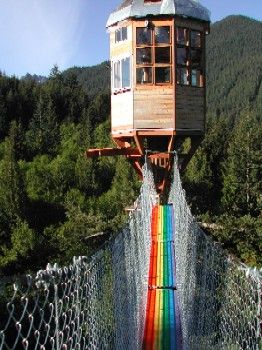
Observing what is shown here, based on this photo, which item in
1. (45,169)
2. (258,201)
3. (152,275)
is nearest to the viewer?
(152,275)

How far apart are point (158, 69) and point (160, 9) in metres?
0.79

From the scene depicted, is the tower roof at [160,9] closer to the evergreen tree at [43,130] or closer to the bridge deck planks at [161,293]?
the bridge deck planks at [161,293]

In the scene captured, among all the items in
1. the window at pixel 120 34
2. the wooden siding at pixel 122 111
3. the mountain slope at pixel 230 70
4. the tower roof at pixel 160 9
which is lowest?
the wooden siding at pixel 122 111

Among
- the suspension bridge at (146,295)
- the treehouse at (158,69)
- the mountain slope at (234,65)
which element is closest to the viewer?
the suspension bridge at (146,295)

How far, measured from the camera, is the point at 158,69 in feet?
25.2

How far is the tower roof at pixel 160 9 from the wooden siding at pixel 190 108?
100 centimetres

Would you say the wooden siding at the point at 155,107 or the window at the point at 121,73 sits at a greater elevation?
the window at the point at 121,73

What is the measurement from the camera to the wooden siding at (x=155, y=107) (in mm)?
7617

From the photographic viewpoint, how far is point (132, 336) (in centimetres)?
398

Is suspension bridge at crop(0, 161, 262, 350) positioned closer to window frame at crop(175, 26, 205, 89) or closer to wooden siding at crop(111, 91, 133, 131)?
wooden siding at crop(111, 91, 133, 131)

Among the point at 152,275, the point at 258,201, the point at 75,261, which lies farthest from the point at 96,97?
Answer: the point at 75,261

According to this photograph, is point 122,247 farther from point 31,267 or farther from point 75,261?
point 31,267

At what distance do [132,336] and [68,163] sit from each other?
20.5m

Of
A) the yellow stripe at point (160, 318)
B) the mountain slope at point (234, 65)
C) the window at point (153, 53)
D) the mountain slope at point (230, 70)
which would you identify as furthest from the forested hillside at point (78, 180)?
the mountain slope at point (234, 65)
